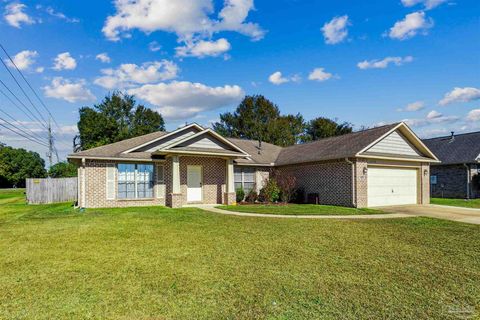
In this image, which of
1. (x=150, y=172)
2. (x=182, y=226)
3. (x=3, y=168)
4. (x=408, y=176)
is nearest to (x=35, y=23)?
(x=150, y=172)

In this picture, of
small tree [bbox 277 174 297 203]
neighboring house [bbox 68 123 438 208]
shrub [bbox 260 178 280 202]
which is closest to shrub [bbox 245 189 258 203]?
shrub [bbox 260 178 280 202]

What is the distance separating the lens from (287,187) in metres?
19.8

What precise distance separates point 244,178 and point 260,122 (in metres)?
31.6

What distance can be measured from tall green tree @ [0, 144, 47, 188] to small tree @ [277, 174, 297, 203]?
70.8 meters

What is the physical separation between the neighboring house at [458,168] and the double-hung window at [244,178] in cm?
1600

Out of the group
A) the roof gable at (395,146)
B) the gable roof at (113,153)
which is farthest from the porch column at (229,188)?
the roof gable at (395,146)

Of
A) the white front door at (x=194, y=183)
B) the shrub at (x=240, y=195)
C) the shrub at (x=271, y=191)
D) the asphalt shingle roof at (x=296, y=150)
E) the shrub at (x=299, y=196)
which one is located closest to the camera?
the asphalt shingle roof at (x=296, y=150)

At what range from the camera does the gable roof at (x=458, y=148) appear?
83.0 ft

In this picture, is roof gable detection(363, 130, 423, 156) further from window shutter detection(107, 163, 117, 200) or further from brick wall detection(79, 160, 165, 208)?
brick wall detection(79, 160, 165, 208)

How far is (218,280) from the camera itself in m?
5.66

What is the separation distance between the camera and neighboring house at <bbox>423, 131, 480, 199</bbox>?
25266 millimetres

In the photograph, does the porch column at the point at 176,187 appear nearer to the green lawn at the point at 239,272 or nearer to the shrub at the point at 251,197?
the shrub at the point at 251,197

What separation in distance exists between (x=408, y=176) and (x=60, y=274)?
19200mm

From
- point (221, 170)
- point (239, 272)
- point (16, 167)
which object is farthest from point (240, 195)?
point (16, 167)
